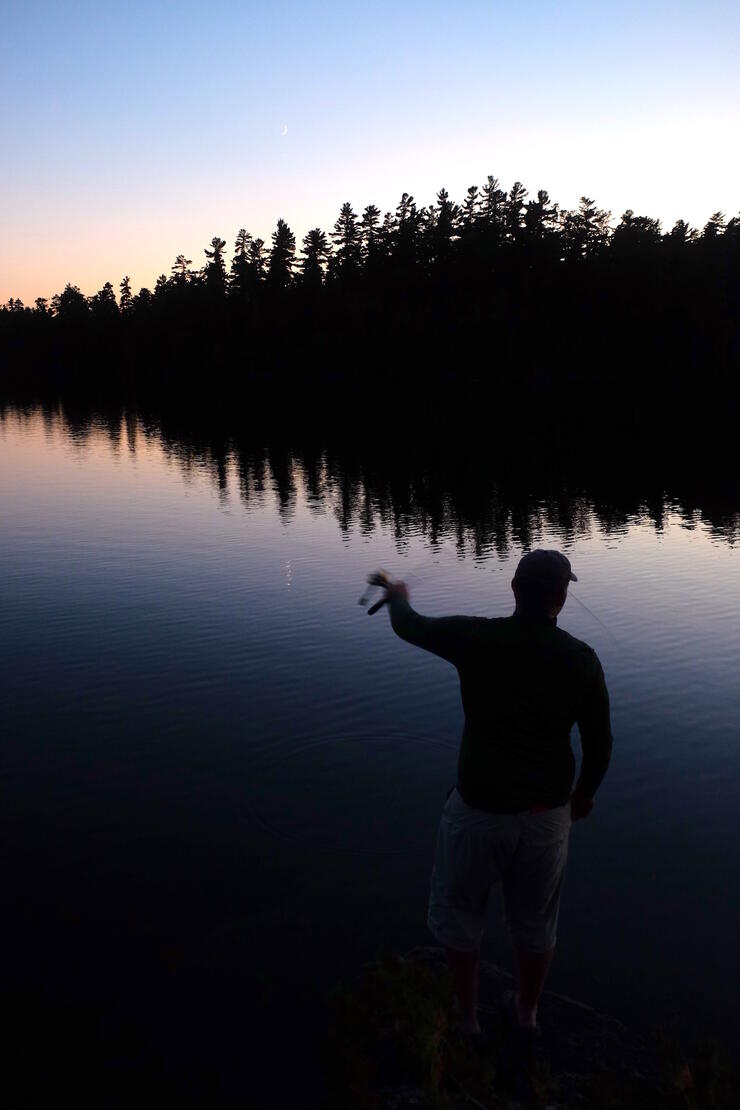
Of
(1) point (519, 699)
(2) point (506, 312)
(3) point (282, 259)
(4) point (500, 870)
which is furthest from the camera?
(3) point (282, 259)

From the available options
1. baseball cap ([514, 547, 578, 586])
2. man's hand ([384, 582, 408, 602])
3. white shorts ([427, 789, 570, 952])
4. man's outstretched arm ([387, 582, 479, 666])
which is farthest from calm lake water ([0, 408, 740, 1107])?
baseball cap ([514, 547, 578, 586])

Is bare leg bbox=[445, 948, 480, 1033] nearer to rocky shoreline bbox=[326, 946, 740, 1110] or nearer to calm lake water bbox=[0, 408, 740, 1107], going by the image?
rocky shoreline bbox=[326, 946, 740, 1110]

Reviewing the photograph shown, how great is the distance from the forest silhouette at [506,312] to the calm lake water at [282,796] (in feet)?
238

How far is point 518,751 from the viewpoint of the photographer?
4406 millimetres

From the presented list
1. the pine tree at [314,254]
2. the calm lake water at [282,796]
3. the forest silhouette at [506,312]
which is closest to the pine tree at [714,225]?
the forest silhouette at [506,312]

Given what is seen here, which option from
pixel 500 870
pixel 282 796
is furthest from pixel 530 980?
pixel 282 796

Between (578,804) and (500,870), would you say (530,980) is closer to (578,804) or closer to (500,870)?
(500,870)

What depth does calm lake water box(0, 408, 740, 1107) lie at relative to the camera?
612cm

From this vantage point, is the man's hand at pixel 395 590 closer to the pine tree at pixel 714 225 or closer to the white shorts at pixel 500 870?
the white shorts at pixel 500 870

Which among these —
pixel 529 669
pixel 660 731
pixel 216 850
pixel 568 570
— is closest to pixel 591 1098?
pixel 529 669

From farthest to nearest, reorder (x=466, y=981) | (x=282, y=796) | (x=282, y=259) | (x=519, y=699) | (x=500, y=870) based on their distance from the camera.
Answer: (x=282, y=259) < (x=282, y=796) < (x=466, y=981) < (x=500, y=870) < (x=519, y=699)

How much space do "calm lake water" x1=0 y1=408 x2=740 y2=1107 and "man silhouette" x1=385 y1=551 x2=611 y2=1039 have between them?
74.7 inches

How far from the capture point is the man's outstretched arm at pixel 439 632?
14.4 ft

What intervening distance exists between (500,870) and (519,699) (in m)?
0.91
